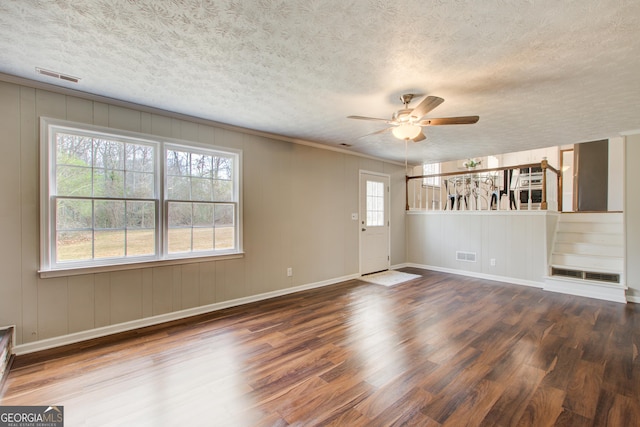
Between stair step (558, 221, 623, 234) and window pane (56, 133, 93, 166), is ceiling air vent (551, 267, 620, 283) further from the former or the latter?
window pane (56, 133, 93, 166)

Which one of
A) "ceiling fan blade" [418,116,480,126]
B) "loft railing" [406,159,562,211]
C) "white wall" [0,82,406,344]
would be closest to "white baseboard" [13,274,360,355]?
"white wall" [0,82,406,344]

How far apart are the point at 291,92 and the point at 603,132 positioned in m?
4.60

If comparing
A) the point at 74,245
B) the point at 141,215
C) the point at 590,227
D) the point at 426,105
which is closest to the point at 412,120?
the point at 426,105

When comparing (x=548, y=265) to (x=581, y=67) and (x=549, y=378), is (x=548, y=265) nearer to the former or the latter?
Answer: (x=549, y=378)

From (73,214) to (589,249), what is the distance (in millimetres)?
7451

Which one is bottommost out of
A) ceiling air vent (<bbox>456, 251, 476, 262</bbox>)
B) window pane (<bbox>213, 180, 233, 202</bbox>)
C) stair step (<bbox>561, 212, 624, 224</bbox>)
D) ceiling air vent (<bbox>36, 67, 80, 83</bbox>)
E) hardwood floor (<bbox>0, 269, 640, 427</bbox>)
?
hardwood floor (<bbox>0, 269, 640, 427</bbox>)

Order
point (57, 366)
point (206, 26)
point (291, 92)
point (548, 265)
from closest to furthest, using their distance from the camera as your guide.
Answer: point (206, 26), point (57, 366), point (291, 92), point (548, 265)

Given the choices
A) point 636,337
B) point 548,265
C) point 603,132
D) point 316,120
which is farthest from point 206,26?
point 548,265

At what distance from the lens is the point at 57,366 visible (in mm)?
2416

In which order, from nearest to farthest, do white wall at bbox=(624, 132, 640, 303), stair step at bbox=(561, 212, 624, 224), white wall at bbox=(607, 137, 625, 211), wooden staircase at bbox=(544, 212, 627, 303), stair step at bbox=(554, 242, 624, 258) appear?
white wall at bbox=(624, 132, 640, 303) → wooden staircase at bbox=(544, 212, 627, 303) → stair step at bbox=(554, 242, 624, 258) → stair step at bbox=(561, 212, 624, 224) → white wall at bbox=(607, 137, 625, 211)

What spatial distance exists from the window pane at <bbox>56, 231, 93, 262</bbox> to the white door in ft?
14.2

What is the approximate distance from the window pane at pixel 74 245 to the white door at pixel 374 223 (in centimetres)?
432

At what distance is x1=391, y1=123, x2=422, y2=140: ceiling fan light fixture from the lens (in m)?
2.93

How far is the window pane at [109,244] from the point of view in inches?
119
